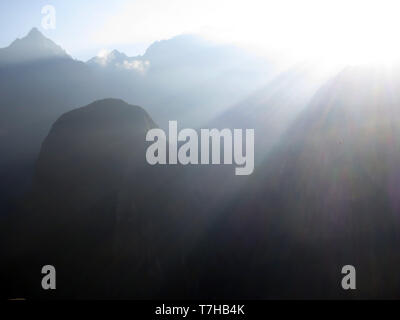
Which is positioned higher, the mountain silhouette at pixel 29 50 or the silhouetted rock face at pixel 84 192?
the mountain silhouette at pixel 29 50

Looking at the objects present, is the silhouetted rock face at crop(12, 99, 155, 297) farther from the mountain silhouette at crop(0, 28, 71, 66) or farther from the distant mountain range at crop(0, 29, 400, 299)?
the mountain silhouette at crop(0, 28, 71, 66)

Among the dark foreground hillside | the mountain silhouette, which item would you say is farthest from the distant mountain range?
the mountain silhouette

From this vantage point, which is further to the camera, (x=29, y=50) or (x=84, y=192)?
(x=29, y=50)

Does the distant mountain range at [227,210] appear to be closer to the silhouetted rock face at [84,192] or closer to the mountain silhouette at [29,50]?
the silhouetted rock face at [84,192]

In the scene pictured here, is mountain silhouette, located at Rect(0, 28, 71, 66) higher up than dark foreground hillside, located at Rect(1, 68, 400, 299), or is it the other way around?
mountain silhouette, located at Rect(0, 28, 71, 66)

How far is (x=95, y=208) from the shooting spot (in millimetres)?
21359

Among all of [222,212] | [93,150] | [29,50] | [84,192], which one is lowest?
[222,212]

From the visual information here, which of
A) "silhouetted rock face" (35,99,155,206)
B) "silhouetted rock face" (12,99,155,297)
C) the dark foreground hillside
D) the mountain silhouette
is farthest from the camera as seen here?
the mountain silhouette

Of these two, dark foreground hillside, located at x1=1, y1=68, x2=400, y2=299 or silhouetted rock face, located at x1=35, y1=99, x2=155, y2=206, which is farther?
silhouetted rock face, located at x1=35, y1=99, x2=155, y2=206

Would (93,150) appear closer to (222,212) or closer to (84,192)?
(84,192)

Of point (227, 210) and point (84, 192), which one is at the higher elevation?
point (84, 192)

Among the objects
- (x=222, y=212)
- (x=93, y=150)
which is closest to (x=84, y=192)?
(x=93, y=150)

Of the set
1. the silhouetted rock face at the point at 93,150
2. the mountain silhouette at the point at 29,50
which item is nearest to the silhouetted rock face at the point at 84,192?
the silhouetted rock face at the point at 93,150

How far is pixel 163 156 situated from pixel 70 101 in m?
37.7
